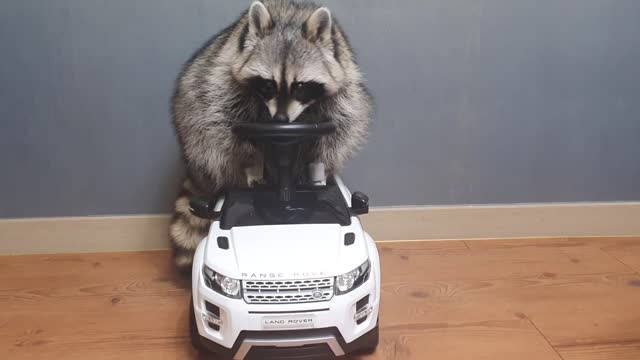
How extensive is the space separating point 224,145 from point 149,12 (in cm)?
58

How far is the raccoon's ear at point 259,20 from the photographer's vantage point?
1.12 meters

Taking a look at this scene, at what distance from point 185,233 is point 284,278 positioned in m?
0.51

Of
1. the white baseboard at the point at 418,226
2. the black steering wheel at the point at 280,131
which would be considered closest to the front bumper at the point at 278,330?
the black steering wheel at the point at 280,131

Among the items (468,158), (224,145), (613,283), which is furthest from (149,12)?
(613,283)

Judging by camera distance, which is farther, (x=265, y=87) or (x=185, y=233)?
(x=185, y=233)

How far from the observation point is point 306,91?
1.10 meters

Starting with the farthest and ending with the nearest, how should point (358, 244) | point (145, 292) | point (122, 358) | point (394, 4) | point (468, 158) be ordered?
point (468, 158) → point (394, 4) → point (145, 292) → point (122, 358) → point (358, 244)

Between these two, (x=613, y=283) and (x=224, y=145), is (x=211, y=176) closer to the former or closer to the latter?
(x=224, y=145)

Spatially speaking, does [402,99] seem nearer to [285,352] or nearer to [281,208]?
[281,208]

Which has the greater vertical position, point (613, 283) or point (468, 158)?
point (468, 158)

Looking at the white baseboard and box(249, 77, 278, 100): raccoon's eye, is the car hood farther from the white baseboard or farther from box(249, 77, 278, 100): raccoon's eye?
the white baseboard

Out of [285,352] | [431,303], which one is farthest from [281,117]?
[431,303]

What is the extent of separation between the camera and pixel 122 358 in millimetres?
1148

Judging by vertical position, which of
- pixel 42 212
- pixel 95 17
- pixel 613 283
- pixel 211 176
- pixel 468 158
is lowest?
pixel 613 283
